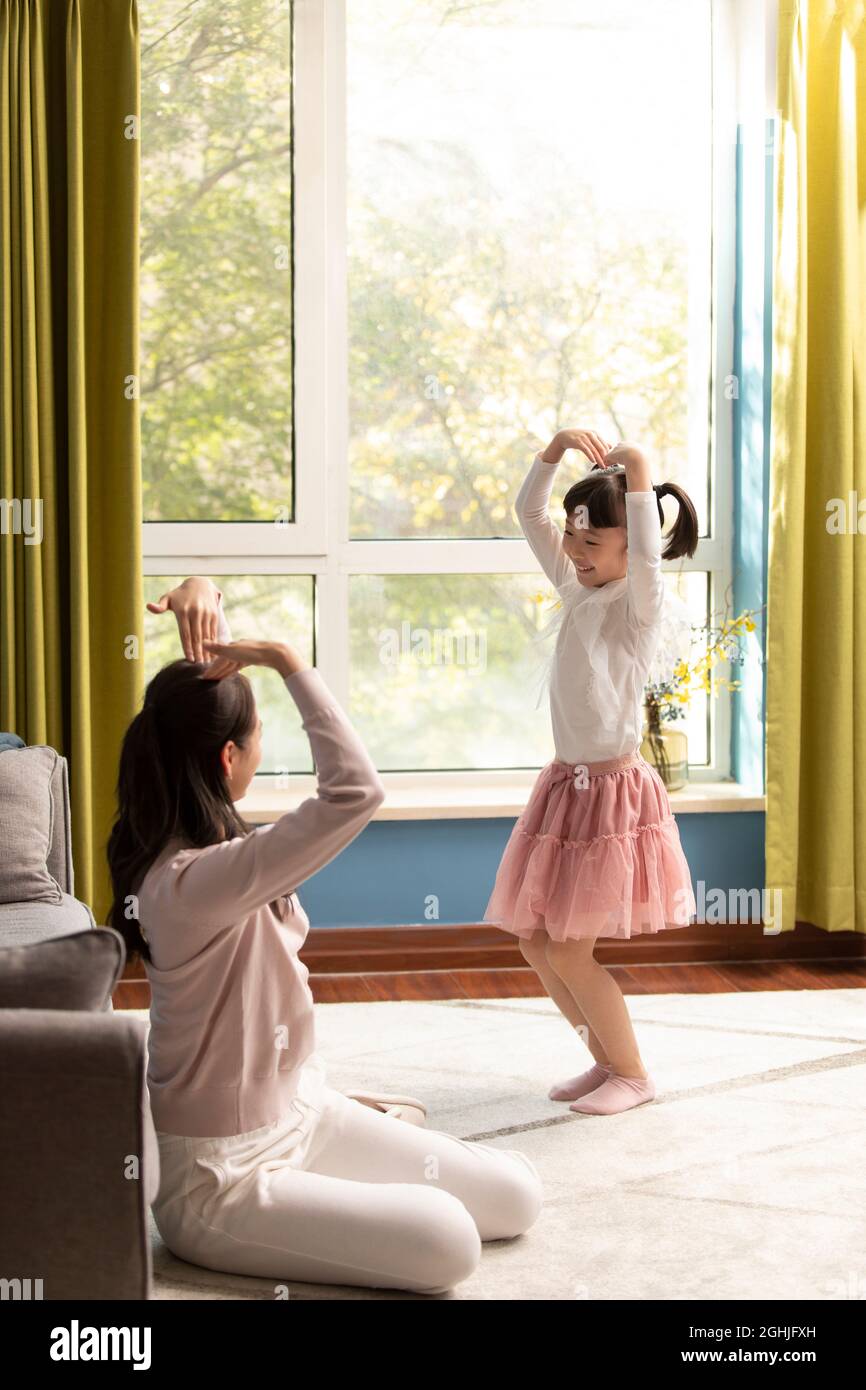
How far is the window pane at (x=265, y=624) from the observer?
12.5 ft

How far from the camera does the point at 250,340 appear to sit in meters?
3.79

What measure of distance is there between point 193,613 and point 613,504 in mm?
985

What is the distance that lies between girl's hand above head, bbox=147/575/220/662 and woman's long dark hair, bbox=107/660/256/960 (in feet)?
0.18

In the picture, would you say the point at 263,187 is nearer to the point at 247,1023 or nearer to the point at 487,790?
the point at 487,790

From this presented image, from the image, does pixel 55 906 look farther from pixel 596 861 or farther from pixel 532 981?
pixel 532 981

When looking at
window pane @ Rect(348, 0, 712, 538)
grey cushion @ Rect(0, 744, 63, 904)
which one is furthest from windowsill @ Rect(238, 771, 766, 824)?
grey cushion @ Rect(0, 744, 63, 904)

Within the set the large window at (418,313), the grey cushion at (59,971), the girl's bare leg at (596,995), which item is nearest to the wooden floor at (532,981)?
the large window at (418,313)

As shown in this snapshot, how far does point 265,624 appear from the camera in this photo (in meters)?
3.87

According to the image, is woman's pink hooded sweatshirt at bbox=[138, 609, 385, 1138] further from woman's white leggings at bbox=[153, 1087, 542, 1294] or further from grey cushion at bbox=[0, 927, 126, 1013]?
grey cushion at bbox=[0, 927, 126, 1013]

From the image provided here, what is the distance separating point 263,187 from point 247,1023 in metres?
2.54

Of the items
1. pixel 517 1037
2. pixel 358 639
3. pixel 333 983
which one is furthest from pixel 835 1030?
pixel 358 639

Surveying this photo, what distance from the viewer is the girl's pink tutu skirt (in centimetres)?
265

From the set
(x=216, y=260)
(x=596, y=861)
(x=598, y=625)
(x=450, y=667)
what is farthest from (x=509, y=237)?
(x=596, y=861)

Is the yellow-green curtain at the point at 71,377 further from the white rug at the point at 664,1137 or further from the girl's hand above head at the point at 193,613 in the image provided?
the girl's hand above head at the point at 193,613
